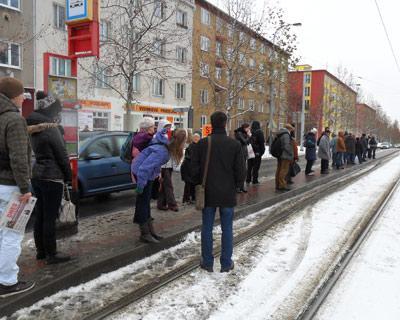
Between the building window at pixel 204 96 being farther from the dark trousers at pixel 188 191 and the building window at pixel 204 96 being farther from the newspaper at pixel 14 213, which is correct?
the newspaper at pixel 14 213

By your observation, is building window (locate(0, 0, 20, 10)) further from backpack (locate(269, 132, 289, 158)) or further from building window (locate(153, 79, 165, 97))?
backpack (locate(269, 132, 289, 158))

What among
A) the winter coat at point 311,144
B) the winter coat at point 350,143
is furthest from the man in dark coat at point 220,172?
the winter coat at point 350,143

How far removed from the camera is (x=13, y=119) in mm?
3574

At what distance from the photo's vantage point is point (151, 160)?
533 cm

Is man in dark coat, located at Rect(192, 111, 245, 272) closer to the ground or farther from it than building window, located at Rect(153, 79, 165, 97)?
closer to the ground

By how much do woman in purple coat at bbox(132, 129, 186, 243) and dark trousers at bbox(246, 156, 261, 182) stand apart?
6.14m

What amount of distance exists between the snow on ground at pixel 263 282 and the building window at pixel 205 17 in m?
33.8

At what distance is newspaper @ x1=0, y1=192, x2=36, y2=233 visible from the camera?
3654 mm

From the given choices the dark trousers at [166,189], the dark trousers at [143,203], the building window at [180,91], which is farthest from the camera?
the building window at [180,91]

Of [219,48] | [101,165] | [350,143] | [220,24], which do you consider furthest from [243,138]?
[220,24]

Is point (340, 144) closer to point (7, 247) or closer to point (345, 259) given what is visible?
point (345, 259)

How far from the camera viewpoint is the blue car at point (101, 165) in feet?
27.6

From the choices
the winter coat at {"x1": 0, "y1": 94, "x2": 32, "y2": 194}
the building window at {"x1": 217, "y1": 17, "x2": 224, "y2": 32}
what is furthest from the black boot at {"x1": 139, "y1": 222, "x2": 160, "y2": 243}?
the building window at {"x1": 217, "y1": 17, "x2": 224, "y2": 32}

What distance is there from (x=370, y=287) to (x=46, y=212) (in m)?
3.61
